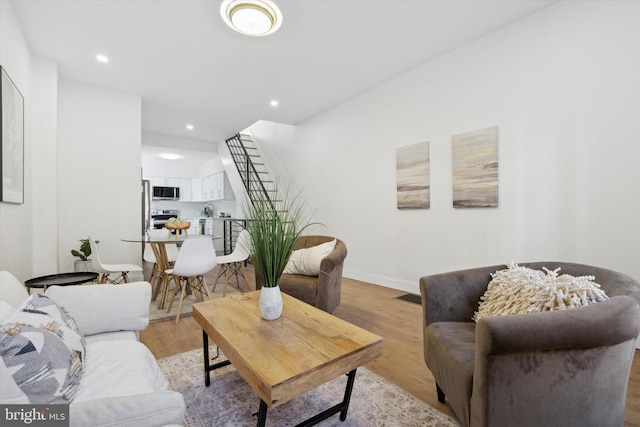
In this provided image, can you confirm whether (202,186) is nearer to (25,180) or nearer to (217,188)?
(217,188)

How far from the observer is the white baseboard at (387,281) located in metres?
3.71

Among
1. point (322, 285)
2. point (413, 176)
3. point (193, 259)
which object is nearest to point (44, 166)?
point (193, 259)

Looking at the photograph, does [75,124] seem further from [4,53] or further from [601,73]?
[601,73]

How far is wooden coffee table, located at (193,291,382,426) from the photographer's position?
1099mm

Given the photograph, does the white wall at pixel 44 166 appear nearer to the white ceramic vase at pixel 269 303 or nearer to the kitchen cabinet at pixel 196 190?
the white ceramic vase at pixel 269 303

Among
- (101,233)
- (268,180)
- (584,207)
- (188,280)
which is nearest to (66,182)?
(101,233)

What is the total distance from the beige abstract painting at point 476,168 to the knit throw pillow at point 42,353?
3294mm

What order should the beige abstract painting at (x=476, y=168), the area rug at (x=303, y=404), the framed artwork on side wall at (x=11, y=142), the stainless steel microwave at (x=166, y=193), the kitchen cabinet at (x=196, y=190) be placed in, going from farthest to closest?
the kitchen cabinet at (x=196, y=190) → the stainless steel microwave at (x=166, y=193) → the beige abstract painting at (x=476, y=168) → the framed artwork on side wall at (x=11, y=142) → the area rug at (x=303, y=404)

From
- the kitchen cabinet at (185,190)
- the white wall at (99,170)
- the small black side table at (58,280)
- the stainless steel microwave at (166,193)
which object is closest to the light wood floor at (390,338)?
the small black side table at (58,280)

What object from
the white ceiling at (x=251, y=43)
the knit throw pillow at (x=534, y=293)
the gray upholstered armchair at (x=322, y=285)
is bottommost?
the gray upholstered armchair at (x=322, y=285)

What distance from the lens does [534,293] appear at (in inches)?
50.5

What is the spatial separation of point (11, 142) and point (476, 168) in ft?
13.7

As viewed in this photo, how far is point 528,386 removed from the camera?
1.02m

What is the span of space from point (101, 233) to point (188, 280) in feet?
6.90
